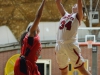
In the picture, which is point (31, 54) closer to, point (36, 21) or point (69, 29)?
point (36, 21)

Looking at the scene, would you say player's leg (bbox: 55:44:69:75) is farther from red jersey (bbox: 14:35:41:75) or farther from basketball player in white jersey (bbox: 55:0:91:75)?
red jersey (bbox: 14:35:41:75)

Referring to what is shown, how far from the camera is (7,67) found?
7668 mm

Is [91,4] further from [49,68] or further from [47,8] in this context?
[49,68]

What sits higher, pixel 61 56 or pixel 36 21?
pixel 36 21

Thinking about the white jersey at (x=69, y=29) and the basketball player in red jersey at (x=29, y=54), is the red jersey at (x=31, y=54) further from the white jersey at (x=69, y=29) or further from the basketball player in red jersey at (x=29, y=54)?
the white jersey at (x=69, y=29)

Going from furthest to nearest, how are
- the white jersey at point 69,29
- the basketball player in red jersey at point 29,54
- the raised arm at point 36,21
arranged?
the white jersey at point 69,29
the basketball player in red jersey at point 29,54
the raised arm at point 36,21

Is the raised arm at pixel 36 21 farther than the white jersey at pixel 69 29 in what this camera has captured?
No

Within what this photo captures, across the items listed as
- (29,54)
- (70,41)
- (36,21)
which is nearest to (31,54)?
(29,54)

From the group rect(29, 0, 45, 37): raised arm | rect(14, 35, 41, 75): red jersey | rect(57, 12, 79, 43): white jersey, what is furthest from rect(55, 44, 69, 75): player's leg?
rect(29, 0, 45, 37): raised arm

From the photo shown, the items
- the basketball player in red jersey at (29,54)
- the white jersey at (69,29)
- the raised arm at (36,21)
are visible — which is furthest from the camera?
Result: the white jersey at (69,29)

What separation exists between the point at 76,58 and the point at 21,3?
5421 millimetres

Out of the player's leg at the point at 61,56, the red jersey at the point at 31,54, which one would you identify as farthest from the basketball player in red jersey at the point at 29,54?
the player's leg at the point at 61,56

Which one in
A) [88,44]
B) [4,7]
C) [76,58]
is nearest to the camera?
[76,58]

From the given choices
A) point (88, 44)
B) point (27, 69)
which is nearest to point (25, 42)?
point (27, 69)
